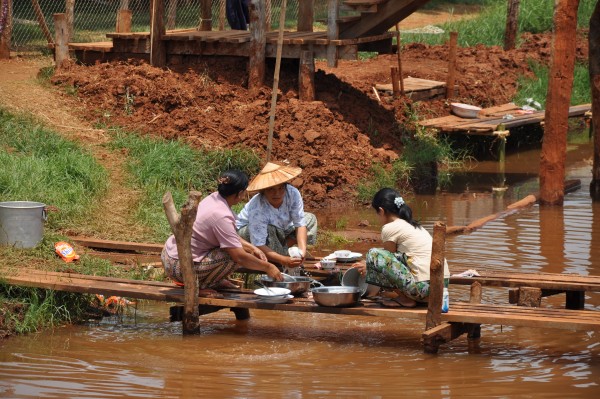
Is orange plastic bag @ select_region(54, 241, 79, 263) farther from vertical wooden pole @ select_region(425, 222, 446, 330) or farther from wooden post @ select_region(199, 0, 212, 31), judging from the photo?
wooden post @ select_region(199, 0, 212, 31)

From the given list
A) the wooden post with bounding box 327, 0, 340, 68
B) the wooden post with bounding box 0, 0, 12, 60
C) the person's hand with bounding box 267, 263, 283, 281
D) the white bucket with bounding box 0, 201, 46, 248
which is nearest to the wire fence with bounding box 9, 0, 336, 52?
the wooden post with bounding box 0, 0, 12, 60

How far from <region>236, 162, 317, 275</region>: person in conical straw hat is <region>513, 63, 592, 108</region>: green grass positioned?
11.7 metres

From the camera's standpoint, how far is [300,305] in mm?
7324

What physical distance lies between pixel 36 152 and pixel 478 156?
7.75m


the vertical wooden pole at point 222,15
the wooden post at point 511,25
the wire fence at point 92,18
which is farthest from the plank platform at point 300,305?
the wooden post at point 511,25

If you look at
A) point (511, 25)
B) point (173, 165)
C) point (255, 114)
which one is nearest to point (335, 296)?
point (173, 165)

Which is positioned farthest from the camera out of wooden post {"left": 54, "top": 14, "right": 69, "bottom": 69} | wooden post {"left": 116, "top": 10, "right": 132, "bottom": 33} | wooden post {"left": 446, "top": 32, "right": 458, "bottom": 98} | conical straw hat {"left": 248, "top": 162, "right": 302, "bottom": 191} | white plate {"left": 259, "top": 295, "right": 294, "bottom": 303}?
wooden post {"left": 446, "top": 32, "right": 458, "bottom": 98}

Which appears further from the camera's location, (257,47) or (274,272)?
(257,47)

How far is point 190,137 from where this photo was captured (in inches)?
516

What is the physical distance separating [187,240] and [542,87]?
14.0m

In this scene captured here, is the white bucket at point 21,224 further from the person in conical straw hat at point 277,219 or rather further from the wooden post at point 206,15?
the wooden post at point 206,15

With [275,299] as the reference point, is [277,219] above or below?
above

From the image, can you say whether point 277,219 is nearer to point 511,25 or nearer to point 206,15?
point 206,15

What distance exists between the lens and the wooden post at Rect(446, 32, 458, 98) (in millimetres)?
17675
